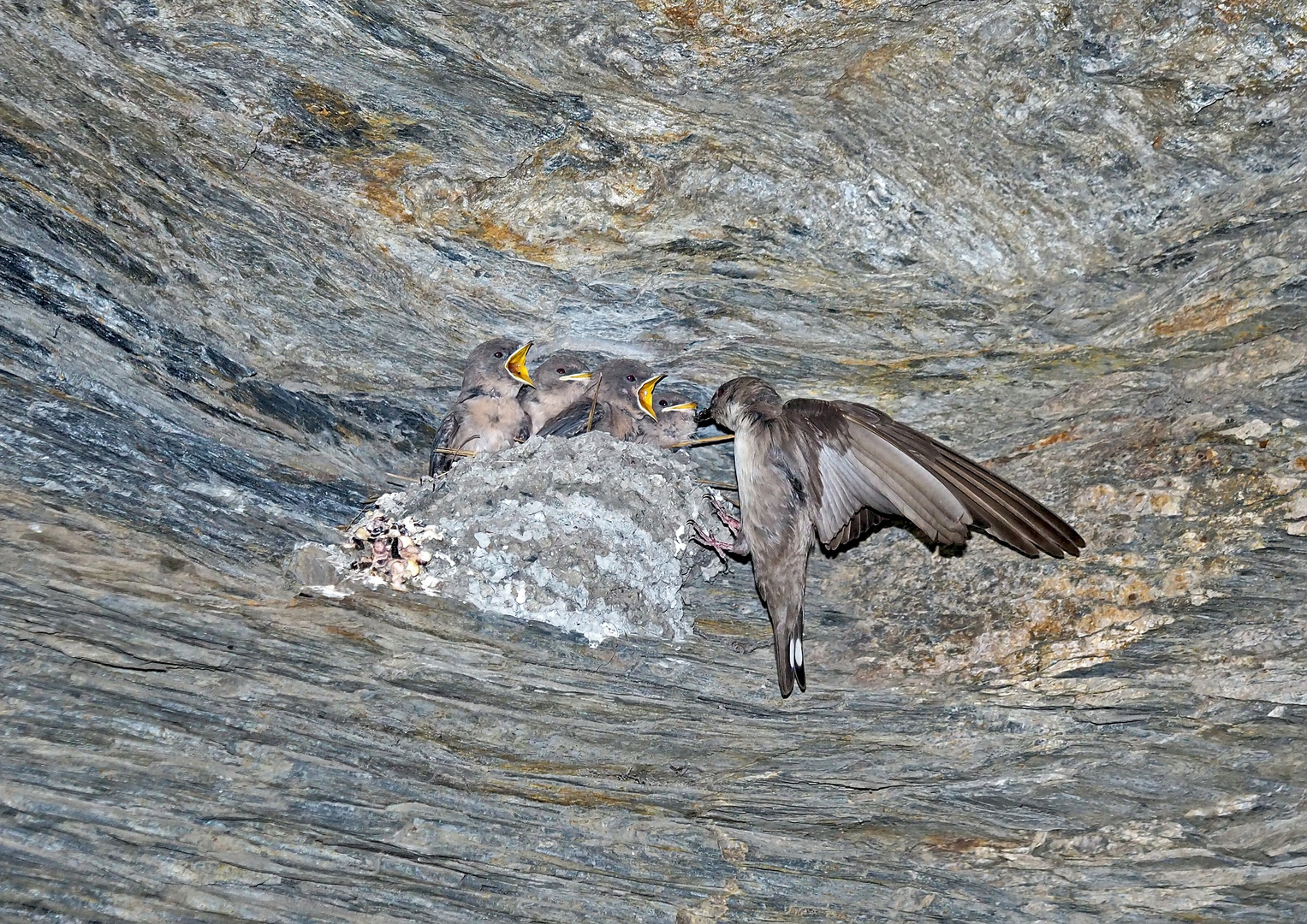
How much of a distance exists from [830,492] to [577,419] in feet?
6.16

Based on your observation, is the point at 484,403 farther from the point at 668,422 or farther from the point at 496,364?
the point at 668,422

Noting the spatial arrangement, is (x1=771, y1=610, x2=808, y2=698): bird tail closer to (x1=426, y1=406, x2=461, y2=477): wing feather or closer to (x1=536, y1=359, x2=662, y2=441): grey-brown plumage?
(x1=536, y1=359, x2=662, y2=441): grey-brown plumage

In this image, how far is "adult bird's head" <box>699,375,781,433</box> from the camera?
23.9 feet

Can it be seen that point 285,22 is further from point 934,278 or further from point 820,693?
point 820,693

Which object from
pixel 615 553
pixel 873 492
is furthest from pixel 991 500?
pixel 615 553

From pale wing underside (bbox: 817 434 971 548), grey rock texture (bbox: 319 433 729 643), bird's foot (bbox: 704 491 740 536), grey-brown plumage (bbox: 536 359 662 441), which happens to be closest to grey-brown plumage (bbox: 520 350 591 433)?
grey-brown plumage (bbox: 536 359 662 441)

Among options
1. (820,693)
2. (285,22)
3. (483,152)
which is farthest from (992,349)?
(285,22)

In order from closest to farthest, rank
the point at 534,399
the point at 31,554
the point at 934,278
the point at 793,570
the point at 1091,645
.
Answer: the point at 31,554
the point at 1091,645
the point at 934,278
the point at 793,570
the point at 534,399

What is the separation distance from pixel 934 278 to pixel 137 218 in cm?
415

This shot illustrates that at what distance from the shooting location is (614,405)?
8273 mm

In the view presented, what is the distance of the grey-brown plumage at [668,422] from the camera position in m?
8.39

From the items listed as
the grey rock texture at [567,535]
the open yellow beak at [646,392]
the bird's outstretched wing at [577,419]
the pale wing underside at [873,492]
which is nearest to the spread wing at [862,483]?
the pale wing underside at [873,492]

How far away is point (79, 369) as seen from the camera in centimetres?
623

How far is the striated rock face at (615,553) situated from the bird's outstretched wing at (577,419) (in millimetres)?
1318
